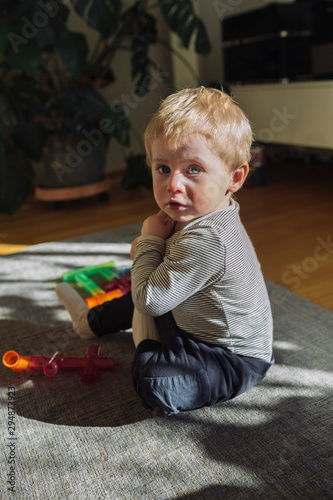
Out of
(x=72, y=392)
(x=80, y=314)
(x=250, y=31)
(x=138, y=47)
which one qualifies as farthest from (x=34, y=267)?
(x=250, y=31)

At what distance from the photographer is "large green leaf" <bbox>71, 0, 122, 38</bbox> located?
85.5 inches

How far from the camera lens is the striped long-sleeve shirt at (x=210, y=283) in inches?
31.5

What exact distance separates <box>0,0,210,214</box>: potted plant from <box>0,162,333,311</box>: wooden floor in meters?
0.20

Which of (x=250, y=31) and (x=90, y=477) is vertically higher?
(x=250, y=31)

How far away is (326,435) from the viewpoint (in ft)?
2.64

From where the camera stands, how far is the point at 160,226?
0.92m

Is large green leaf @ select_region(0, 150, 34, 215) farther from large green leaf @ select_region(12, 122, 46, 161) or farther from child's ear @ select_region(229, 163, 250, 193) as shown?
child's ear @ select_region(229, 163, 250, 193)

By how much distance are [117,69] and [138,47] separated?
522 mm

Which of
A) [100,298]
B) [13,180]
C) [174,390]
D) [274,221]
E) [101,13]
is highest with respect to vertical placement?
[101,13]

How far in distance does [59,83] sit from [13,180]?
0.63 metres

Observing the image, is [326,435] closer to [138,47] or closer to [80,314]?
[80,314]

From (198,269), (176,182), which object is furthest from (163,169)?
(198,269)

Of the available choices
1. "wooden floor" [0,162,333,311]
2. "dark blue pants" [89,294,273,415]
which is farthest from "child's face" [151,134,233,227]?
"wooden floor" [0,162,333,311]

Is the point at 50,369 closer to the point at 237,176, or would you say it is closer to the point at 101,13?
the point at 237,176
